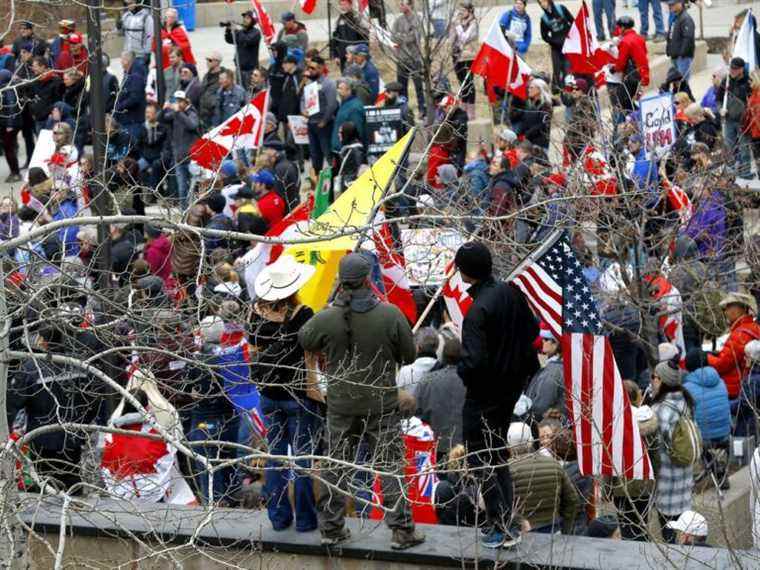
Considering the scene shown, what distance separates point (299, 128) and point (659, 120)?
762 cm

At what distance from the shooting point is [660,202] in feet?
50.3

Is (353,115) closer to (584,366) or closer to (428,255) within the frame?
(428,255)

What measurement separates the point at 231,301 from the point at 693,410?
131 inches

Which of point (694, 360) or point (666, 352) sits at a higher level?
point (666, 352)

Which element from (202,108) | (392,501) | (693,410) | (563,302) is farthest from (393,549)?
(202,108)

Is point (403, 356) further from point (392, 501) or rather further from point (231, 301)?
point (231, 301)

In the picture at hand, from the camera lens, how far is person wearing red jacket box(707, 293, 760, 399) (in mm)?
14484

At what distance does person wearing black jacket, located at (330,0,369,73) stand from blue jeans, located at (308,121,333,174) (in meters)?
1.66

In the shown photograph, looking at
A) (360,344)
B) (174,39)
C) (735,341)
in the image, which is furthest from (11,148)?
(360,344)

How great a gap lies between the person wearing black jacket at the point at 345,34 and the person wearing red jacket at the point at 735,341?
9625mm

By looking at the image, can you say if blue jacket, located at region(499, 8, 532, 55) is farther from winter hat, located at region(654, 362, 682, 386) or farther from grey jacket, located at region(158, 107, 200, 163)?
winter hat, located at region(654, 362, 682, 386)

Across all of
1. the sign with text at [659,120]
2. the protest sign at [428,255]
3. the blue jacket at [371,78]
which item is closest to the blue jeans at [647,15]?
the blue jacket at [371,78]

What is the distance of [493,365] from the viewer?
1058 centimetres

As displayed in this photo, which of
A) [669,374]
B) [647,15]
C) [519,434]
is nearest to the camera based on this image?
[519,434]
